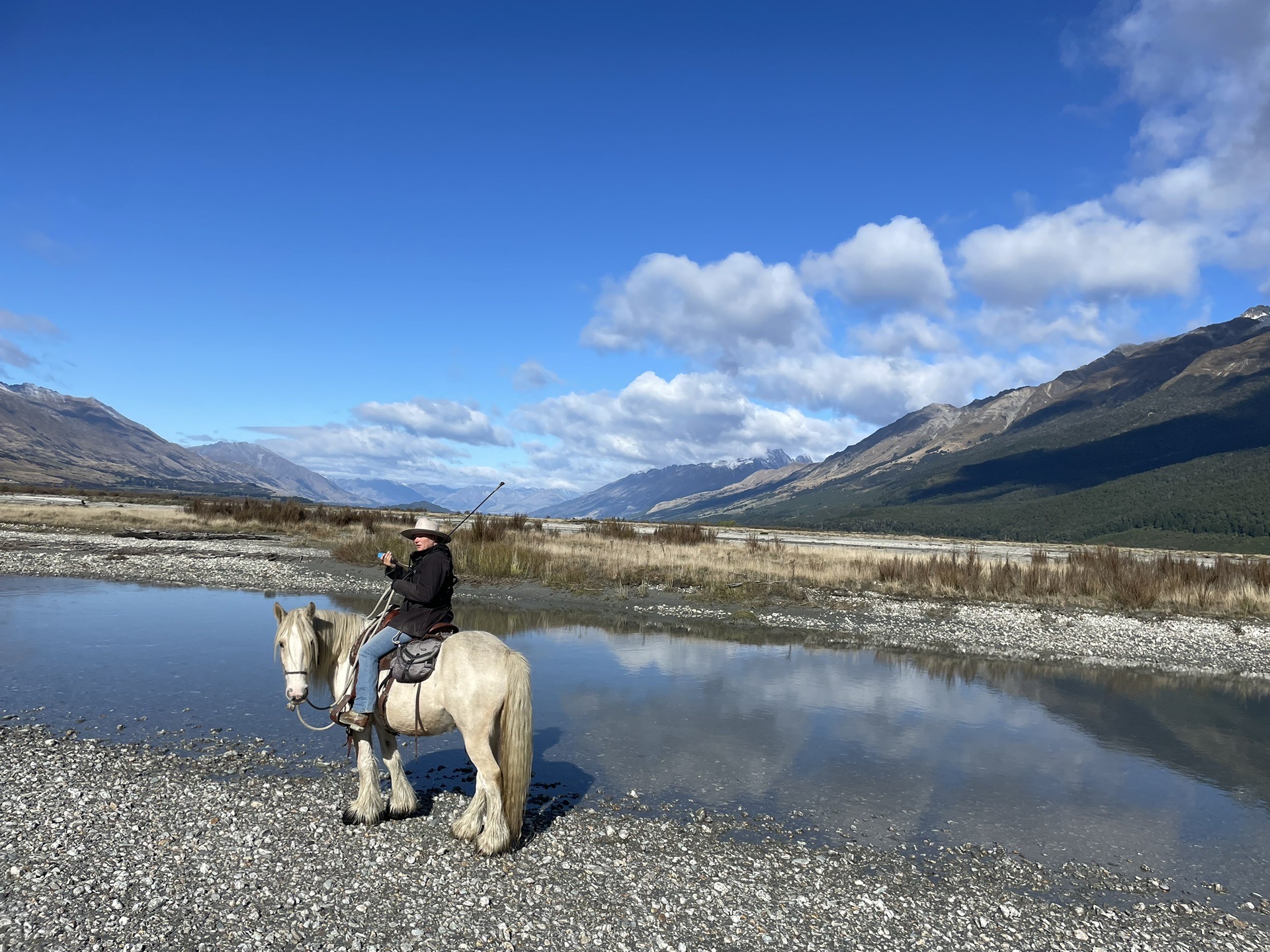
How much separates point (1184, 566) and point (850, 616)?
16819 mm

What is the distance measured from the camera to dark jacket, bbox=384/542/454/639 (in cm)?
838

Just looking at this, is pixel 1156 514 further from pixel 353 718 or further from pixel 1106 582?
pixel 353 718

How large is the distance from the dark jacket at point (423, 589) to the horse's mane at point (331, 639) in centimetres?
58

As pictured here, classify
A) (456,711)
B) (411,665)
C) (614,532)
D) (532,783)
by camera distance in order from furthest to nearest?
(614,532) → (532,783) → (411,665) → (456,711)

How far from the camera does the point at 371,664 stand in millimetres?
8359

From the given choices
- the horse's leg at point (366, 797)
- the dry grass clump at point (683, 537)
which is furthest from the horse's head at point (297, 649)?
the dry grass clump at point (683, 537)

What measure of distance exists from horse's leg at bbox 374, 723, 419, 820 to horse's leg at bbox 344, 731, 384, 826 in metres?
0.15

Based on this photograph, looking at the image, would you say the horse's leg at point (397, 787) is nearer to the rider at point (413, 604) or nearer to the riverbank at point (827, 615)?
the rider at point (413, 604)

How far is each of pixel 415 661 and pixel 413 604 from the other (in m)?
0.77

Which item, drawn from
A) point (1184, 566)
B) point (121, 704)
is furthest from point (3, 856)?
point (1184, 566)

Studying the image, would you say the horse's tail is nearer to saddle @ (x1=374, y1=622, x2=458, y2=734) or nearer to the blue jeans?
saddle @ (x1=374, y1=622, x2=458, y2=734)

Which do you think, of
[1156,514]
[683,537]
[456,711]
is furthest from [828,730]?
[1156,514]

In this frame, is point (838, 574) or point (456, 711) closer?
point (456, 711)

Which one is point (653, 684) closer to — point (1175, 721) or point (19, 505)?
point (1175, 721)
